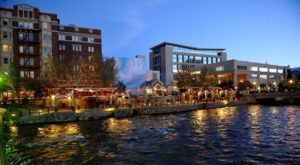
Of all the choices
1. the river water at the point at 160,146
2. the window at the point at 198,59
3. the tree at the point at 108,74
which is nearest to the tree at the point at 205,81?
the tree at the point at 108,74

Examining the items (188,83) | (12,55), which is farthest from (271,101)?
(12,55)

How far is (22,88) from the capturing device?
5503 cm

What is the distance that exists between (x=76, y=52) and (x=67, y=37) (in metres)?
5.27

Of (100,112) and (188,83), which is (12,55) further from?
(188,83)

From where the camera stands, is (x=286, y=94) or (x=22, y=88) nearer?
(x=22, y=88)

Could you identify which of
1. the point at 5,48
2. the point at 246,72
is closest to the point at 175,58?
the point at 246,72

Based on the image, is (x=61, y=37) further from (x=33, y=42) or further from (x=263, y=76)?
(x=263, y=76)

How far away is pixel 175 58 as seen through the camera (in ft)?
434

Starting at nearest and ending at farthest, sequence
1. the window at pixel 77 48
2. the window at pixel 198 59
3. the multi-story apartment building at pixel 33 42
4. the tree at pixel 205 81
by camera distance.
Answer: the multi-story apartment building at pixel 33 42 < the window at pixel 77 48 < the tree at pixel 205 81 < the window at pixel 198 59

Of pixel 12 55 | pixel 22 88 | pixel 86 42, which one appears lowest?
pixel 22 88

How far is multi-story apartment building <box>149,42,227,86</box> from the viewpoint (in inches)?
5044

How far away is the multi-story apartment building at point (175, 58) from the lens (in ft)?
420

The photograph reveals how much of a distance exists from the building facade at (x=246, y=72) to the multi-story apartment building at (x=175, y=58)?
1520cm

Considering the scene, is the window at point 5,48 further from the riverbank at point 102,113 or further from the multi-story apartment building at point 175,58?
the multi-story apartment building at point 175,58
